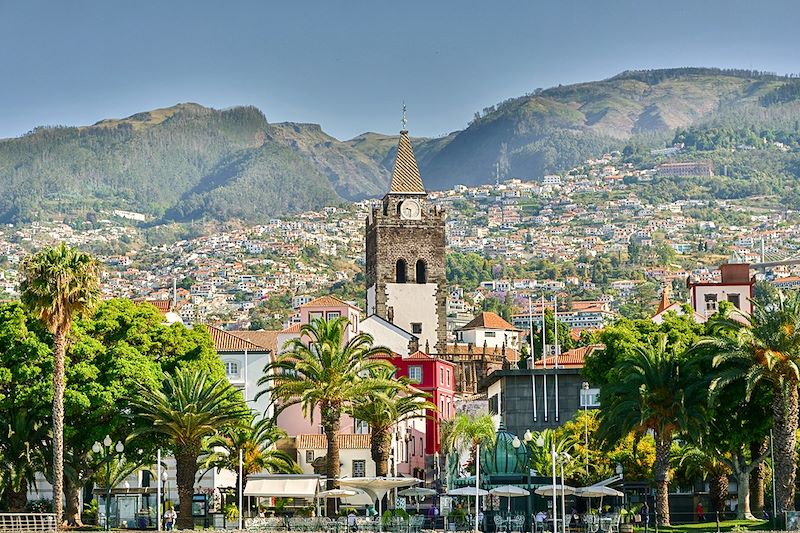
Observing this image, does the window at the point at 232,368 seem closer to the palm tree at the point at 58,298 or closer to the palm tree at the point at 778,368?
the palm tree at the point at 58,298

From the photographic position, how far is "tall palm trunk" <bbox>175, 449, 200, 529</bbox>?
237ft

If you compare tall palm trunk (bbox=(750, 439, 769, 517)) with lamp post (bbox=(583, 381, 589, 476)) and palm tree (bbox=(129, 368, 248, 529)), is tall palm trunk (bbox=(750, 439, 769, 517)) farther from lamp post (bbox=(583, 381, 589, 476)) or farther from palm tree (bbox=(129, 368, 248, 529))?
palm tree (bbox=(129, 368, 248, 529))

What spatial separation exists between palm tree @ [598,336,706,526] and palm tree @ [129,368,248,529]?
56.9 ft

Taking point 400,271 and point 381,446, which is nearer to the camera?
point 381,446

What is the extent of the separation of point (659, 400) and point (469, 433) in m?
31.8

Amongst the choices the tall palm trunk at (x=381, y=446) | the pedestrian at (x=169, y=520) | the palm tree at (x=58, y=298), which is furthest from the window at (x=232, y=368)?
the pedestrian at (x=169, y=520)

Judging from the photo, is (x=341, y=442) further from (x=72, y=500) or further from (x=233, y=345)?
(x=72, y=500)

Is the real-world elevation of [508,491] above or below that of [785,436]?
below

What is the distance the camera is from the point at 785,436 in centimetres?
6481

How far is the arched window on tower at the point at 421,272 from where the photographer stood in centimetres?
14050

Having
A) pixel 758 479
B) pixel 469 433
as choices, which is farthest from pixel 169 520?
pixel 469 433

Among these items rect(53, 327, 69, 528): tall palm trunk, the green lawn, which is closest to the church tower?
rect(53, 327, 69, 528): tall palm trunk

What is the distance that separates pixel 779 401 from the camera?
64.6 m

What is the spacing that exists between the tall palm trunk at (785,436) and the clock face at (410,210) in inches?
3150
